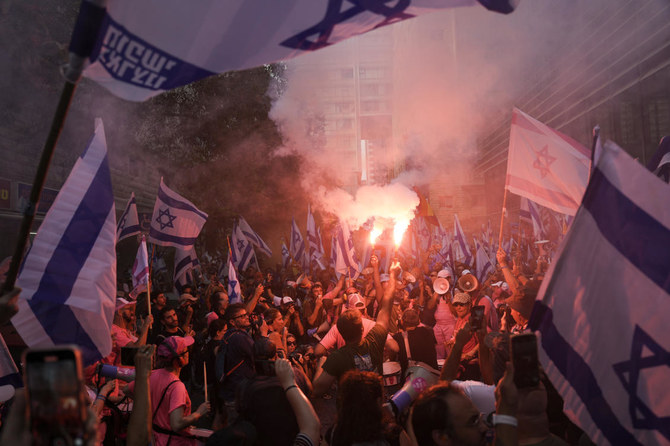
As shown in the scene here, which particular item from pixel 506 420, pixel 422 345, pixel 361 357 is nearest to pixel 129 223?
pixel 422 345

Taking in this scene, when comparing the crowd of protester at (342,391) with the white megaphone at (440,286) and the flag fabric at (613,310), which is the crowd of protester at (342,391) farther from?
the flag fabric at (613,310)

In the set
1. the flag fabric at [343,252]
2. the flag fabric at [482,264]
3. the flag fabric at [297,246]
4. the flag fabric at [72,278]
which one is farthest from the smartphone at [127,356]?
the flag fabric at [297,246]

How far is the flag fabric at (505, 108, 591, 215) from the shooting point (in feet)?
16.0

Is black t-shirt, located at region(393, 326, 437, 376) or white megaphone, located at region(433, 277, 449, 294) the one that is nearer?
black t-shirt, located at region(393, 326, 437, 376)

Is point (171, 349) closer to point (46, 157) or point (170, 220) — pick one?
point (46, 157)

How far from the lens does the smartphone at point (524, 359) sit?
2043 mm

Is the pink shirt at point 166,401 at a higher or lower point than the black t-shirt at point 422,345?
lower

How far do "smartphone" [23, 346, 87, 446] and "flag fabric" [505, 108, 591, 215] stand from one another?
4419mm

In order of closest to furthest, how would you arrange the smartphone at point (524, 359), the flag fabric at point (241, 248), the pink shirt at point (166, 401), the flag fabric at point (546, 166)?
the smartphone at point (524, 359)
the pink shirt at point (166, 401)
the flag fabric at point (546, 166)
the flag fabric at point (241, 248)

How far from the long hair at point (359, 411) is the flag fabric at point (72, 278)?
1843mm

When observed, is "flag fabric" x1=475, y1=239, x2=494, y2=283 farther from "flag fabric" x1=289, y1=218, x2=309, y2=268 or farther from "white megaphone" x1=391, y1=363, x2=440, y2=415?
"white megaphone" x1=391, y1=363, x2=440, y2=415

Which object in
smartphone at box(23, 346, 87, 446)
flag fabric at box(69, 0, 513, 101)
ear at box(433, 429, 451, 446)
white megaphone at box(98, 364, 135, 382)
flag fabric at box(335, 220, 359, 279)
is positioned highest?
flag fabric at box(69, 0, 513, 101)

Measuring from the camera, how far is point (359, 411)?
2.47 meters

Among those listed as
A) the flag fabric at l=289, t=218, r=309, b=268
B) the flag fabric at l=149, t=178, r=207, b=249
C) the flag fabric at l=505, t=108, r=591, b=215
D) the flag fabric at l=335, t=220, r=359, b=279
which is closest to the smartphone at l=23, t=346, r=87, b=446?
the flag fabric at l=505, t=108, r=591, b=215
